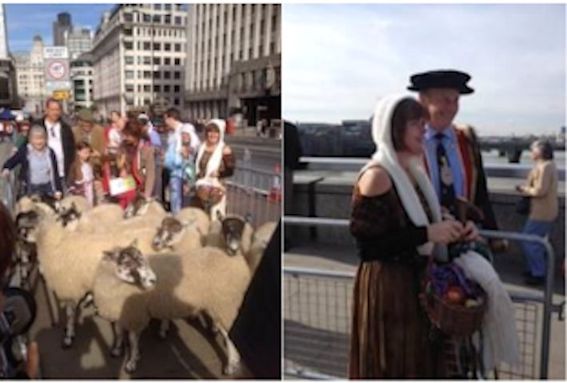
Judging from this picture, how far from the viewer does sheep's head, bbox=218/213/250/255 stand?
7.41 ft

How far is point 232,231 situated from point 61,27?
888mm

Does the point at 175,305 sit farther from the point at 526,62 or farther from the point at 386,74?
the point at 526,62

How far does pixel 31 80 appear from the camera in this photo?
217 centimetres

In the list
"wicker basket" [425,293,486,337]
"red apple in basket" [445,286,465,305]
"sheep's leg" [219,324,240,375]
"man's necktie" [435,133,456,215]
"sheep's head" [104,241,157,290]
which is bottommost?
"sheep's leg" [219,324,240,375]

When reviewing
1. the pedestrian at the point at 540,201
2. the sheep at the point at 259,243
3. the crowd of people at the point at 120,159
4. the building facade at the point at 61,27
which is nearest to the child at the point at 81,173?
the crowd of people at the point at 120,159

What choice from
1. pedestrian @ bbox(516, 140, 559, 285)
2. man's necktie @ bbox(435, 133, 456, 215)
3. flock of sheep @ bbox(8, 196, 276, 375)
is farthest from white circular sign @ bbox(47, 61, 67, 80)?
pedestrian @ bbox(516, 140, 559, 285)

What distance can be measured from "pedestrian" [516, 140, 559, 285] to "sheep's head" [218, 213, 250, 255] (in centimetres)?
92

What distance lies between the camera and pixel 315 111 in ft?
6.91

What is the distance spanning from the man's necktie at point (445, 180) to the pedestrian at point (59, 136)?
47.9 inches

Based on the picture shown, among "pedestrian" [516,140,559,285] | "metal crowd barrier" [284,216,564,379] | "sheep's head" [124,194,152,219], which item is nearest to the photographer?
"pedestrian" [516,140,559,285]

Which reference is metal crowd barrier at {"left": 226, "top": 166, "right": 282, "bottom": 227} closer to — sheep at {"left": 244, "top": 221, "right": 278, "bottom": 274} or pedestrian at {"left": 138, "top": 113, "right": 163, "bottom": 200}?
sheep at {"left": 244, "top": 221, "right": 278, "bottom": 274}

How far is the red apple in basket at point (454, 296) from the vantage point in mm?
2088

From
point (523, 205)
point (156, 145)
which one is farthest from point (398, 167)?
point (156, 145)

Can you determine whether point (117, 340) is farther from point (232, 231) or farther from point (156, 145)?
point (156, 145)
